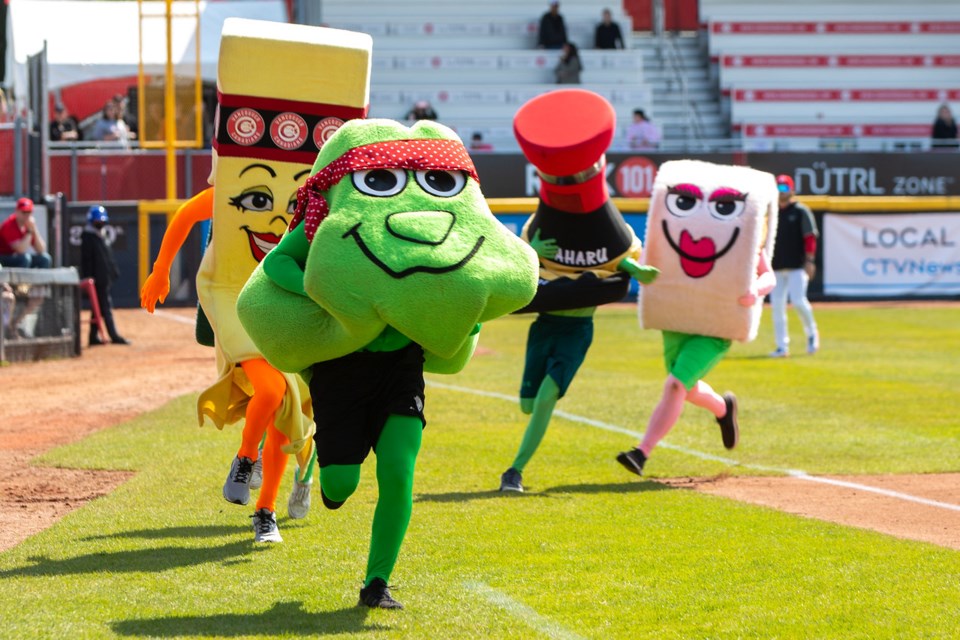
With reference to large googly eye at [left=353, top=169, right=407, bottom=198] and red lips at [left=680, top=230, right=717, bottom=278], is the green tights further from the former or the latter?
red lips at [left=680, top=230, right=717, bottom=278]

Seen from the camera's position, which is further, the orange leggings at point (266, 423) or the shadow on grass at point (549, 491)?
the shadow on grass at point (549, 491)

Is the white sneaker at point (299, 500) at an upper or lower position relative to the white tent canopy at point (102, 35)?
lower

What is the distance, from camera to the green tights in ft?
17.8

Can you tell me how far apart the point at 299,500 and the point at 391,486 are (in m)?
1.94

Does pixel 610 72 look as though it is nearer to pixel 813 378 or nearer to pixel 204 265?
pixel 813 378

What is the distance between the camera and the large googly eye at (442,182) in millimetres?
5512

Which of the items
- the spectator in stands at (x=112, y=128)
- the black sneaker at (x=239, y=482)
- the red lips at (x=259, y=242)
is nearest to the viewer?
the black sneaker at (x=239, y=482)

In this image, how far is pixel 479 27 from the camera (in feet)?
105

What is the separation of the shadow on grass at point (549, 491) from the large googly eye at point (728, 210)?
69.6 inches

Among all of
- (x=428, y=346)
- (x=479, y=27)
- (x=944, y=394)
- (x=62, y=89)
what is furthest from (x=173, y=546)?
(x=479, y=27)

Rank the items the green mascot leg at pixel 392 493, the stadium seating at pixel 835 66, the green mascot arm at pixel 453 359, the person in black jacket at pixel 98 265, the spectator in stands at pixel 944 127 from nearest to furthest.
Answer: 1. the green mascot leg at pixel 392 493
2. the green mascot arm at pixel 453 359
3. the person in black jacket at pixel 98 265
4. the spectator in stands at pixel 944 127
5. the stadium seating at pixel 835 66

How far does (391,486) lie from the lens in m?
5.44

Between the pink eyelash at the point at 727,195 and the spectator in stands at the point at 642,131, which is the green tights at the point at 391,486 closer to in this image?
the pink eyelash at the point at 727,195

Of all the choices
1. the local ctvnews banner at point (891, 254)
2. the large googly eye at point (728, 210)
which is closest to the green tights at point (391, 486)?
the large googly eye at point (728, 210)
